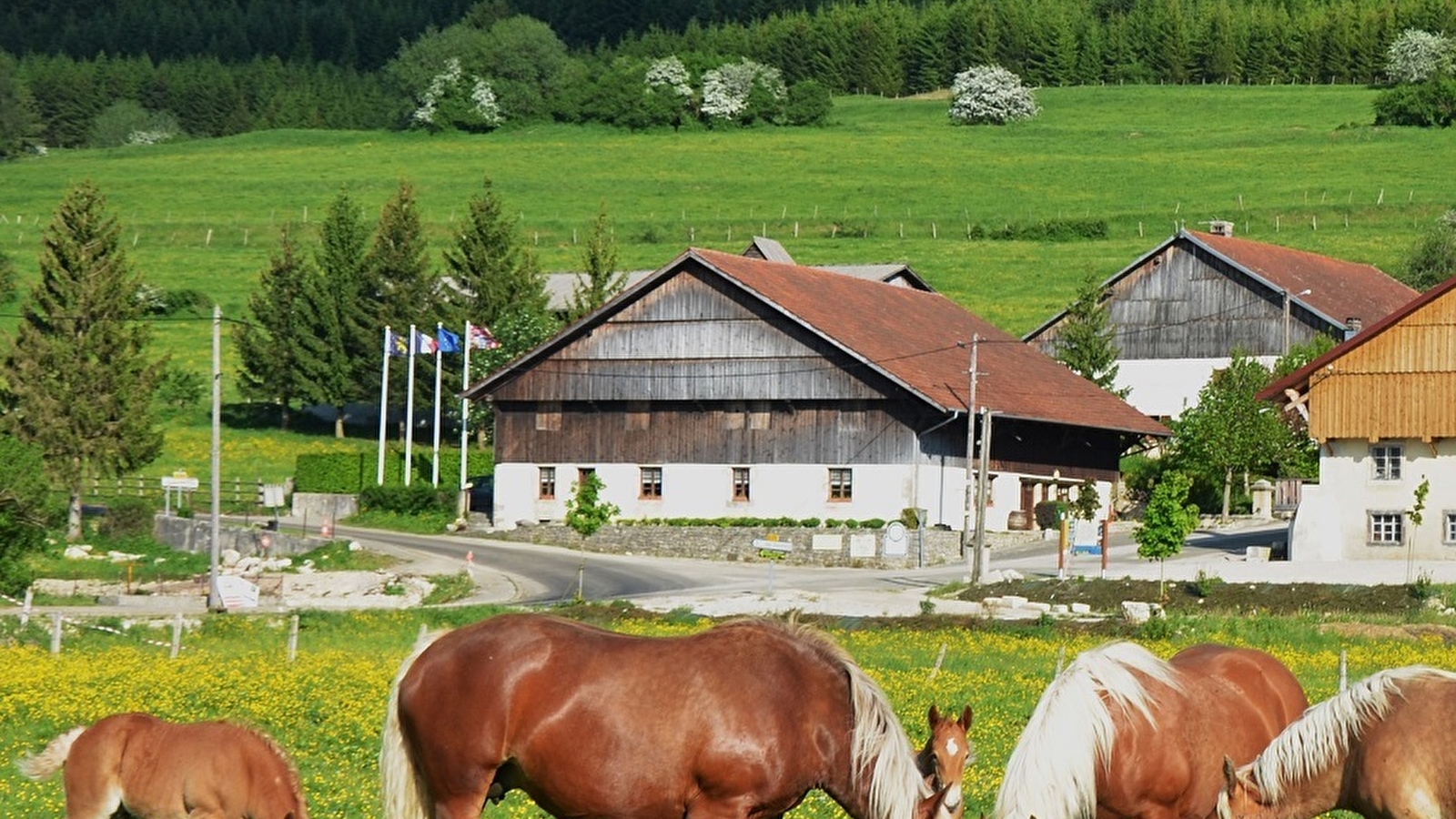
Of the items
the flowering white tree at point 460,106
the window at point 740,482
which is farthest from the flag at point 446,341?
the flowering white tree at point 460,106

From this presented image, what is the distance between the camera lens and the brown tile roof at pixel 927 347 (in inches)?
2510

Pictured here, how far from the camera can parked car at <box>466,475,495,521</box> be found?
71.1 m

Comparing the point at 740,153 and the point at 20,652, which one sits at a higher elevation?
the point at 740,153

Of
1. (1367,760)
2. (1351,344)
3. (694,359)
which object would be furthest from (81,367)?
(1367,760)

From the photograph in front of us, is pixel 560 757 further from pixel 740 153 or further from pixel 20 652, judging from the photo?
pixel 740 153

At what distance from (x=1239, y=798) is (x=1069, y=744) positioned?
42.6 inches

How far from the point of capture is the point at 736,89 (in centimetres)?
16900

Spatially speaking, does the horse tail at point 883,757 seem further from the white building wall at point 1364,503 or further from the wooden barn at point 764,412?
the wooden barn at point 764,412

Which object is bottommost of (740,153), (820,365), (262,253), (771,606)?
(771,606)

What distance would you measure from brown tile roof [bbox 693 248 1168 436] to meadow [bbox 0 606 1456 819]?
2405cm

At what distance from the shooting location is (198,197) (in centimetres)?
14275

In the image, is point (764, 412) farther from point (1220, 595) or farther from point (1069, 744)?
point (1069, 744)

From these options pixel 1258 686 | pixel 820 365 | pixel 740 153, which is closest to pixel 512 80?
pixel 740 153

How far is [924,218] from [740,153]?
27.4m
